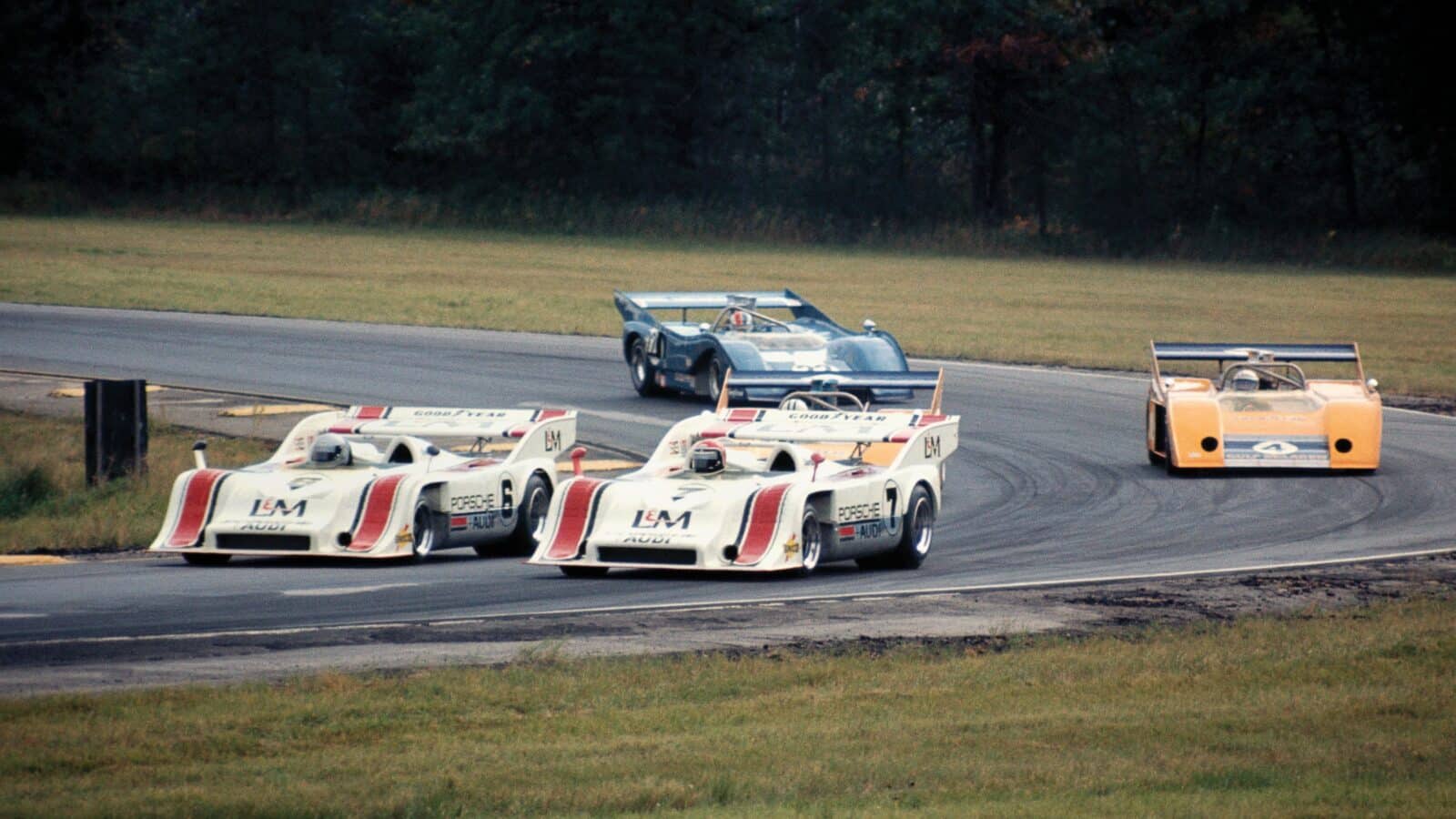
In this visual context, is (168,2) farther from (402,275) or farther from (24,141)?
(402,275)

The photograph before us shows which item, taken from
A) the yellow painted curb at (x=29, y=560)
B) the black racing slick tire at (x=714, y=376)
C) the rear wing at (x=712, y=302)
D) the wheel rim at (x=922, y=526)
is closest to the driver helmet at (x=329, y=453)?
the yellow painted curb at (x=29, y=560)

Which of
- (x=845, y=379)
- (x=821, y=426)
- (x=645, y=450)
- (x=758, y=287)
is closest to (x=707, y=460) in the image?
(x=821, y=426)

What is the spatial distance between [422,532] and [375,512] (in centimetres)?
43

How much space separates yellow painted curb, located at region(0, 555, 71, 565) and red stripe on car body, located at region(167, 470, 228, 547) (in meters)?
1.19

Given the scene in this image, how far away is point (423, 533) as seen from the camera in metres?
15.1

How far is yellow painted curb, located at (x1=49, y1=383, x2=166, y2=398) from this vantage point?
26.1 meters

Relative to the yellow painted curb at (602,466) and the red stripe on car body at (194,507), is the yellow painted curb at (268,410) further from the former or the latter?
the red stripe on car body at (194,507)

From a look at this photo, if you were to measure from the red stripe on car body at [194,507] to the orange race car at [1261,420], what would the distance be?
1008 cm

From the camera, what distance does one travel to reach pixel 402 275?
4844 cm

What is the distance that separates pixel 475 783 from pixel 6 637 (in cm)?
461

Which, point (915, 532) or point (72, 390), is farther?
point (72, 390)

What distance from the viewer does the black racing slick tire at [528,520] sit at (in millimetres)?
15938

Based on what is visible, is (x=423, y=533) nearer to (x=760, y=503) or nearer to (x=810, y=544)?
(x=760, y=503)

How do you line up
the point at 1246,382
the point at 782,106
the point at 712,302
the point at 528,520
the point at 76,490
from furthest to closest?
1. the point at 782,106
2. the point at 712,302
3. the point at 1246,382
4. the point at 76,490
5. the point at 528,520
